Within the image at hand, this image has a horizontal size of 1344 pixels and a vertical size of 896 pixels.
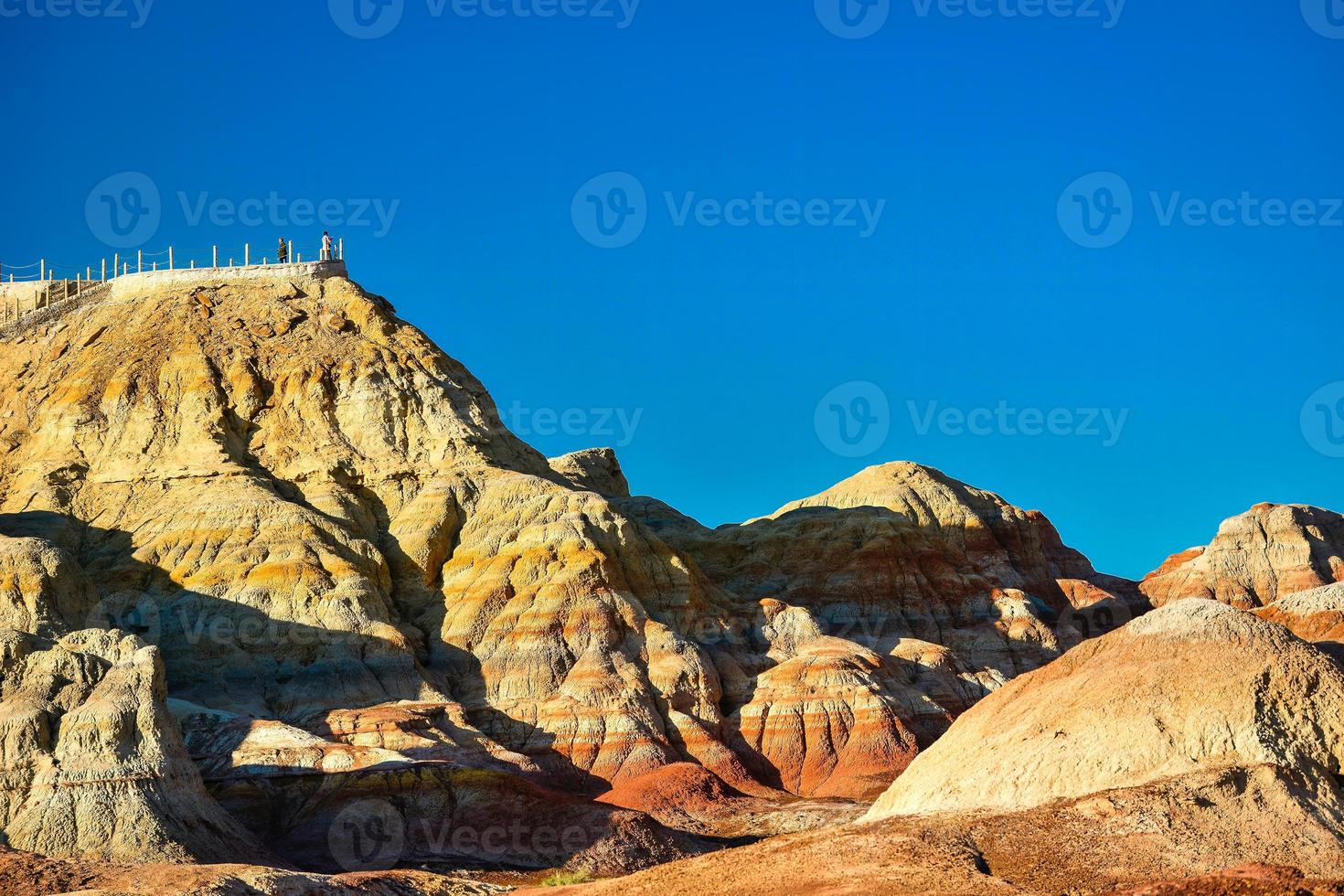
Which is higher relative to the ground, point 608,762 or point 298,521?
point 298,521

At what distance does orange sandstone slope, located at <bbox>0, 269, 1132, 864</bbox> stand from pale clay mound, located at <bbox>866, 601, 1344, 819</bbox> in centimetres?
2957

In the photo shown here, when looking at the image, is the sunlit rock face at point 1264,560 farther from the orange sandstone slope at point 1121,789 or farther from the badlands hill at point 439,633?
the orange sandstone slope at point 1121,789

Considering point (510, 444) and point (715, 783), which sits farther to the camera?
point (510, 444)

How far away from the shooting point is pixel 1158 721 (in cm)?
3291

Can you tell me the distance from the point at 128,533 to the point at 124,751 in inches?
1394

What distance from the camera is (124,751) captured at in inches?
2249

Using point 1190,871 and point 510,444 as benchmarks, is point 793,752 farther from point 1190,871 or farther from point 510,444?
point 1190,871

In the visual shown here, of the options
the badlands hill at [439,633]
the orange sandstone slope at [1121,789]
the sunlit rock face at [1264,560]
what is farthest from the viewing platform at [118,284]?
the orange sandstone slope at [1121,789]

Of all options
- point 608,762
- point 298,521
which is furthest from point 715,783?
point 298,521

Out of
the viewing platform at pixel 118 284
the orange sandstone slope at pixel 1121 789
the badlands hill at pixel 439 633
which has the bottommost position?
the orange sandstone slope at pixel 1121 789

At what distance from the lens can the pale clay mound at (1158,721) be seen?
32344 mm

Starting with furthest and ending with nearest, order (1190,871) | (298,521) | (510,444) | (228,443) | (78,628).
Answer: (510,444), (228,443), (298,521), (78,628), (1190,871)

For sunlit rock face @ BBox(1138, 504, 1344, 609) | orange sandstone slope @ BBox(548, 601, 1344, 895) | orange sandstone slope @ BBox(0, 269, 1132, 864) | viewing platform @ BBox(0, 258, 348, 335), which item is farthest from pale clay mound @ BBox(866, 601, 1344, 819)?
sunlit rock face @ BBox(1138, 504, 1344, 609)

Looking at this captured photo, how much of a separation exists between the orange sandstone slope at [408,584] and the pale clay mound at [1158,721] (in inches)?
1164
